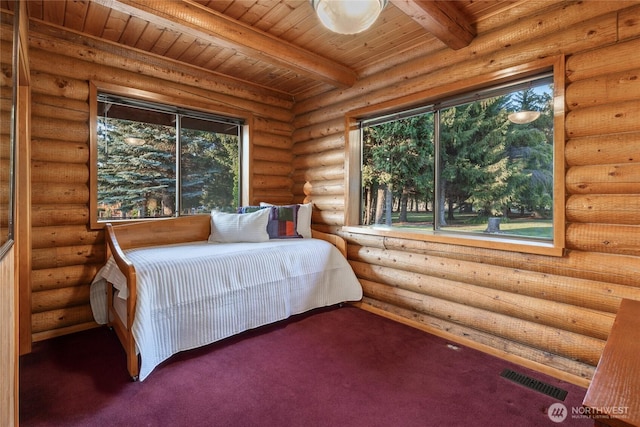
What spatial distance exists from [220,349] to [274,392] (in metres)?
0.72

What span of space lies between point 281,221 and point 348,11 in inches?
85.0

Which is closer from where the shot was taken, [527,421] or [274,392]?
[527,421]

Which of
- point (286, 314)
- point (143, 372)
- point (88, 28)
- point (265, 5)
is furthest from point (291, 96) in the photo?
point (143, 372)

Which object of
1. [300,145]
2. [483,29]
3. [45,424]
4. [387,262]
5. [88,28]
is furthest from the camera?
[300,145]

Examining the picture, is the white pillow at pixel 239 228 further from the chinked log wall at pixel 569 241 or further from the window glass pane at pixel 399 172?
the chinked log wall at pixel 569 241

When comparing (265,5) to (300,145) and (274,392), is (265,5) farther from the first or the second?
(274,392)

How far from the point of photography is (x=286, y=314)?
2.86 m

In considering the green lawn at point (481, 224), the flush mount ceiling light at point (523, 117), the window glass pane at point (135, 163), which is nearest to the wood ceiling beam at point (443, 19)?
the flush mount ceiling light at point (523, 117)

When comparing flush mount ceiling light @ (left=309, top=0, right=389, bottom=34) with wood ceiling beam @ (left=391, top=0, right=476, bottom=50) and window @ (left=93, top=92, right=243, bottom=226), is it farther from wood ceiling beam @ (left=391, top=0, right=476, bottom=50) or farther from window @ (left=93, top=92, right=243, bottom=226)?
window @ (left=93, top=92, right=243, bottom=226)

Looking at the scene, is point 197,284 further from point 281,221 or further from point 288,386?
point 281,221

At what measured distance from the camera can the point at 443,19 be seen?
2.18m

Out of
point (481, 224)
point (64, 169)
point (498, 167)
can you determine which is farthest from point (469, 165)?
point (64, 169)

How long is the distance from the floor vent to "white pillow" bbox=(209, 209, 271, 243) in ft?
7.43

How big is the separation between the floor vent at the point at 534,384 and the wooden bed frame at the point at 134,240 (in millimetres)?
1759
